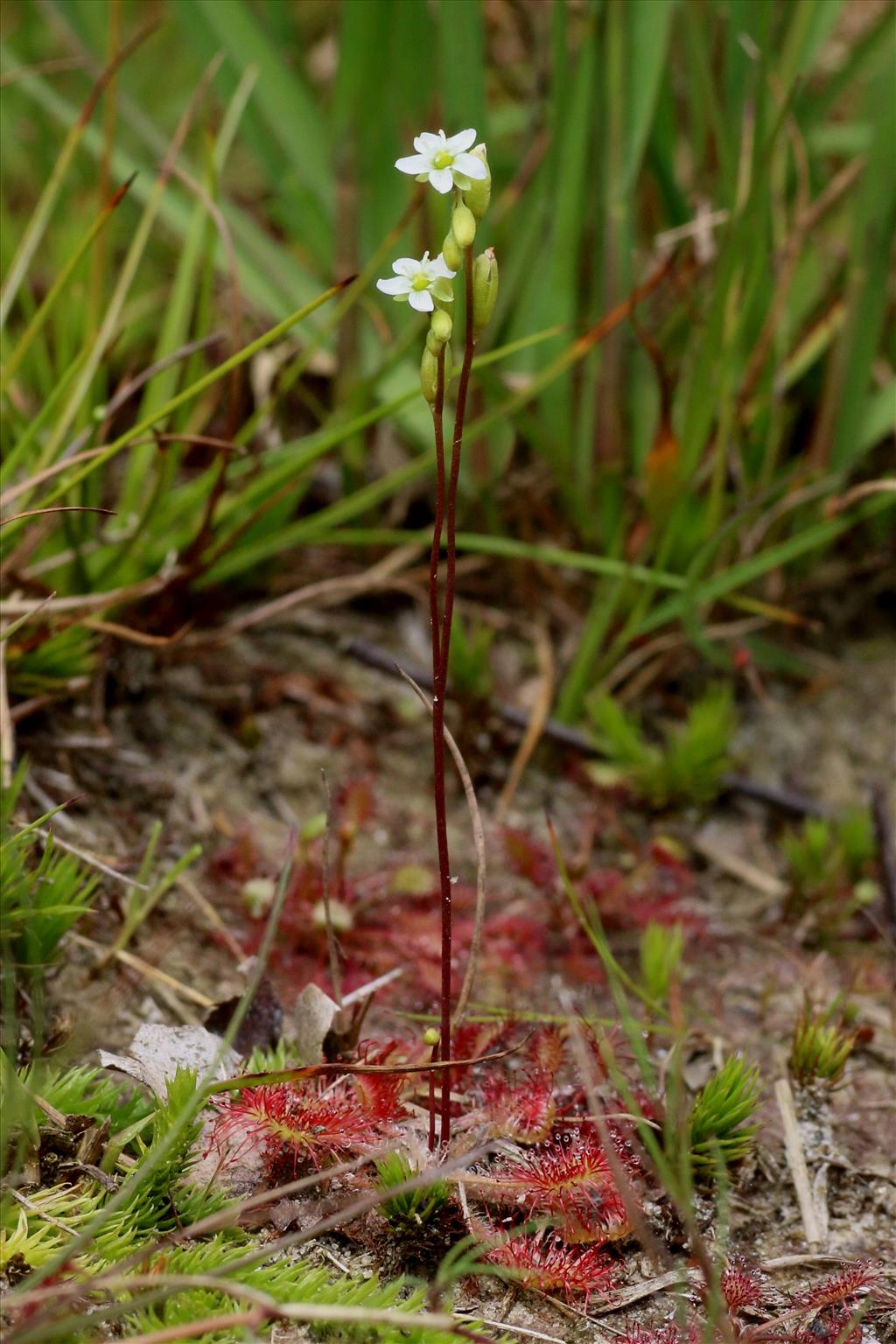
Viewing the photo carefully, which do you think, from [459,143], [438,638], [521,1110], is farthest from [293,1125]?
[459,143]

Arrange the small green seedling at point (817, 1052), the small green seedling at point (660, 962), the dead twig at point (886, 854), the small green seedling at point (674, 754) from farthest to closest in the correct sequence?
the small green seedling at point (674, 754) → the dead twig at point (886, 854) → the small green seedling at point (660, 962) → the small green seedling at point (817, 1052)

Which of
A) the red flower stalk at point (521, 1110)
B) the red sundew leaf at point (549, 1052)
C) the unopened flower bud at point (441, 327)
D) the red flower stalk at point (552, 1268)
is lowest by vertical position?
the red flower stalk at point (552, 1268)

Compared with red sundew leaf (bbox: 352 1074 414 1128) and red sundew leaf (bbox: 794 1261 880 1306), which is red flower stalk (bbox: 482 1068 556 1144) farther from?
red sundew leaf (bbox: 794 1261 880 1306)

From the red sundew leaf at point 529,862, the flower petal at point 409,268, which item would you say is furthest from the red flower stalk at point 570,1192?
the flower petal at point 409,268

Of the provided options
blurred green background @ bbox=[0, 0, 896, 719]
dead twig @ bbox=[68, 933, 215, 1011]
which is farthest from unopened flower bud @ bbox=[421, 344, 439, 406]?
dead twig @ bbox=[68, 933, 215, 1011]

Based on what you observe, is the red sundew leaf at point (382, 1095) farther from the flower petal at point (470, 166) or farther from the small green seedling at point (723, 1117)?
the flower petal at point (470, 166)

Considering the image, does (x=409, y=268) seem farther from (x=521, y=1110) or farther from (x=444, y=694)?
(x=521, y=1110)
